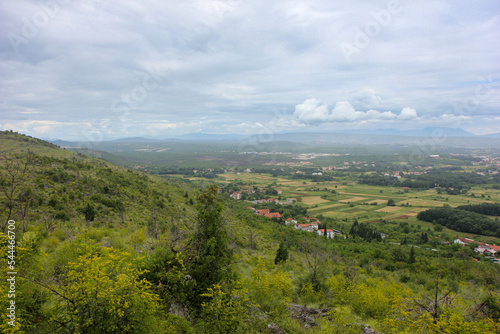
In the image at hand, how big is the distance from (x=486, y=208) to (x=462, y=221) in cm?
1860

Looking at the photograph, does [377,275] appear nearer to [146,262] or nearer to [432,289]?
[432,289]

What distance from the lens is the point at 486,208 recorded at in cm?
6594

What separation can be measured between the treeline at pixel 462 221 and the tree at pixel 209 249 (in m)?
69.3

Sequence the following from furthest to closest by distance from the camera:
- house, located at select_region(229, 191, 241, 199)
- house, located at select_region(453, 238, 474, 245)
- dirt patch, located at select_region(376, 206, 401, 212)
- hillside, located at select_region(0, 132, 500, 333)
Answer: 1. house, located at select_region(229, 191, 241, 199)
2. dirt patch, located at select_region(376, 206, 401, 212)
3. house, located at select_region(453, 238, 474, 245)
4. hillside, located at select_region(0, 132, 500, 333)

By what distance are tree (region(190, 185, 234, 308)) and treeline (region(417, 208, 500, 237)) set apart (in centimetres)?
6928

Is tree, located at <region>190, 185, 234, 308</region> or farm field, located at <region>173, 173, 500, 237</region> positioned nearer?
tree, located at <region>190, 185, 234, 308</region>

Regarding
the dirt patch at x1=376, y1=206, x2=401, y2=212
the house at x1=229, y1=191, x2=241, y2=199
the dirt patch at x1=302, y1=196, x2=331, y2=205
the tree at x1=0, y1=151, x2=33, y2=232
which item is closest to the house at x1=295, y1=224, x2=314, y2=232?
the dirt patch at x1=302, y1=196, x2=331, y2=205

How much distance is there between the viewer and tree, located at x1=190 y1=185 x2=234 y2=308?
31.0 ft

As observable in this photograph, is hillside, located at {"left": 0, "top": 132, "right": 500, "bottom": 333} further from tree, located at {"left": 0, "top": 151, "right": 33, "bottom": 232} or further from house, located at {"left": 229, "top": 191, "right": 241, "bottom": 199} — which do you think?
house, located at {"left": 229, "top": 191, "right": 241, "bottom": 199}

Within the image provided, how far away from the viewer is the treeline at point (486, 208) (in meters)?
64.6

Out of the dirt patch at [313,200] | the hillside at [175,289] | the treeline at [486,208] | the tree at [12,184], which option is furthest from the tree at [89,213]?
the treeline at [486,208]

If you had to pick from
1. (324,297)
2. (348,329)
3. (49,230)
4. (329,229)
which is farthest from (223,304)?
(329,229)

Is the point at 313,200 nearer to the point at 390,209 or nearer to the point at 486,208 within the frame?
the point at 390,209

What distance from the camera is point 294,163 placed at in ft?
612
